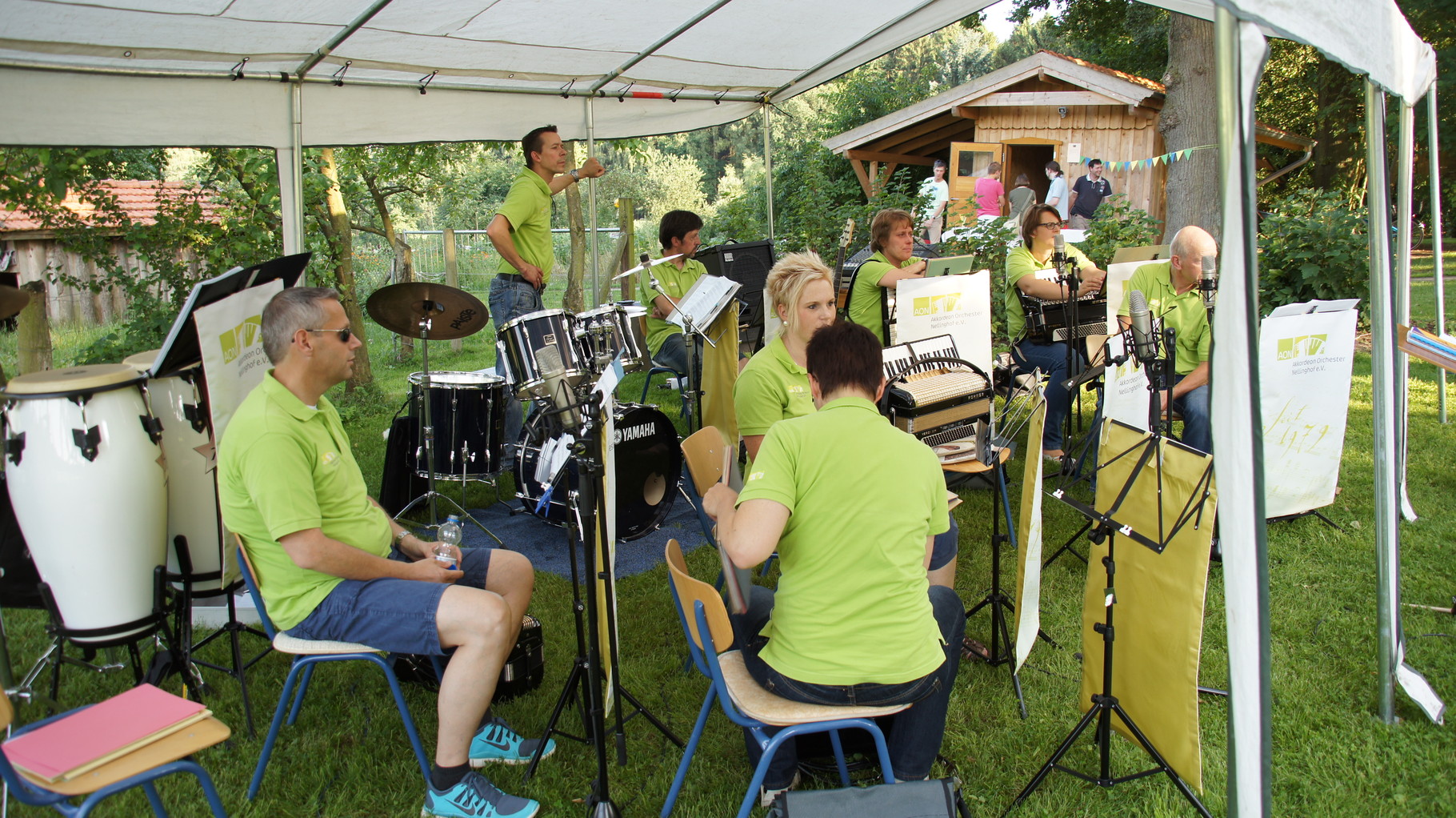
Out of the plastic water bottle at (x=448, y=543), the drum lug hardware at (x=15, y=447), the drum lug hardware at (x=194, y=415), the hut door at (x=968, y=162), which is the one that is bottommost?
the plastic water bottle at (x=448, y=543)

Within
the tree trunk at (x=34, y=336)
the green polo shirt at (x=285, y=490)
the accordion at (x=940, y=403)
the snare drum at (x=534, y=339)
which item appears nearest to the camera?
the green polo shirt at (x=285, y=490)

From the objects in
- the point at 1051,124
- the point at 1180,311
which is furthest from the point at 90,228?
the point at 1051,124

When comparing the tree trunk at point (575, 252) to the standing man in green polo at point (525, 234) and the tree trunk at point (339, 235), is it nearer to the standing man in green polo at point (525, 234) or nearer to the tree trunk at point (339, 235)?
the tree trunk at point (339, 235)

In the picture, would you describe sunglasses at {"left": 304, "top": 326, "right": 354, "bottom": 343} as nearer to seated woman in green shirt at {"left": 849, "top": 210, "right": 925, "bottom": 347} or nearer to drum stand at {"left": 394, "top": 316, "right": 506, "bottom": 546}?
drum stand at {"left": 394, "top": 316, "right": 506, "bottom": 546}

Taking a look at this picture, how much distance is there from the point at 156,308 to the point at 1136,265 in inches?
272

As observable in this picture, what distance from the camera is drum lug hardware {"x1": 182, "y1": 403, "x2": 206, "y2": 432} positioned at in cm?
Result: 304

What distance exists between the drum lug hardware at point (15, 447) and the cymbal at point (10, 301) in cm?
44

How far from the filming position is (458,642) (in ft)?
8.25

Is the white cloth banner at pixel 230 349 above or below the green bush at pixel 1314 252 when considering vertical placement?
below

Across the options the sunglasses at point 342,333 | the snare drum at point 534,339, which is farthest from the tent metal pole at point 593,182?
the sunglasses at point 342,333

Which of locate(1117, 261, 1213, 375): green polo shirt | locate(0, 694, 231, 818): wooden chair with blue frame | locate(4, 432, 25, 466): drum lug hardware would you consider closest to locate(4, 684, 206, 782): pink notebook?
locate(0, 694, 231, 818): wooden chair with blue frame

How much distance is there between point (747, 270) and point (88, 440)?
540 cm

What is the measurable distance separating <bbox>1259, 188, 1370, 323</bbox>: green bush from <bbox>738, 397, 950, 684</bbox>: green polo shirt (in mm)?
7344

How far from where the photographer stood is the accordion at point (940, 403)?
3.82m
